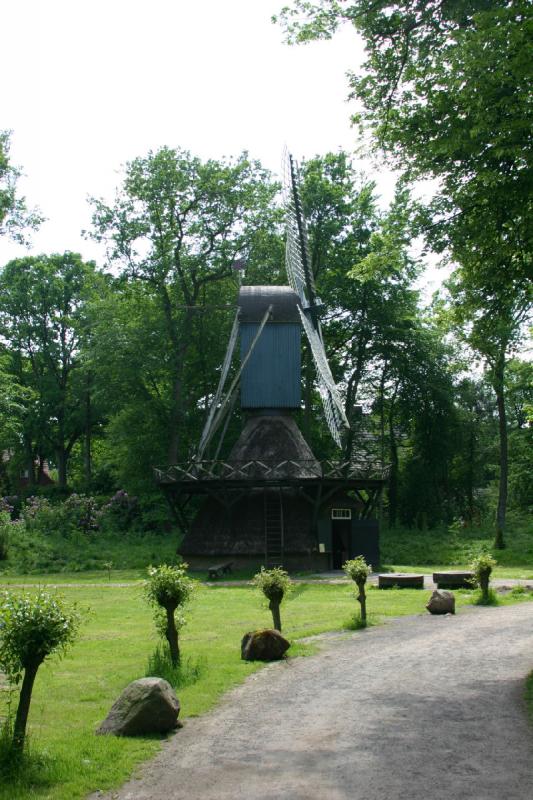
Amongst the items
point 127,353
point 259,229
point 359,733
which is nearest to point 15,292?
point 127,353

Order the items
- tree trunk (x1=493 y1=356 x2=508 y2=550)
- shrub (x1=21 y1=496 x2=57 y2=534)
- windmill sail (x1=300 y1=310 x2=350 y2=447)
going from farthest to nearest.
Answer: shrub (x1=21 y1=496 x2=57 y2=534) < tree trunk (x1=493 y1=356 x2=508 y2=550) < windmill sail (x1=300 y1=310 x2=350 y2=447)

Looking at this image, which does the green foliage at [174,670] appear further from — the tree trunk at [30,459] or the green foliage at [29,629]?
the tree trunk at [30,459]

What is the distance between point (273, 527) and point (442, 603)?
520 inches

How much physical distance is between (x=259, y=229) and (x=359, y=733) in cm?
3743

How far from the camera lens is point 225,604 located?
20516mm

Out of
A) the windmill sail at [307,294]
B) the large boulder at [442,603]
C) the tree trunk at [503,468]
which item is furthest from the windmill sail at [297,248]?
the large boulder at [442,603]

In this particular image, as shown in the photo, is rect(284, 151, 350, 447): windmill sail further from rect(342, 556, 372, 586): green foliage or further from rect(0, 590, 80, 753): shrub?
rect(0, 590, 80, 753): shrub

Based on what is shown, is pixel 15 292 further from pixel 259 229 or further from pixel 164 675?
pixel 164 675

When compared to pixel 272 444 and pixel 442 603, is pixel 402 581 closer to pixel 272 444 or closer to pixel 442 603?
pixel 442 603

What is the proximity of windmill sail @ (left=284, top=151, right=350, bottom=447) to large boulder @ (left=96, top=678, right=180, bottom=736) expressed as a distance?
23.5 metres

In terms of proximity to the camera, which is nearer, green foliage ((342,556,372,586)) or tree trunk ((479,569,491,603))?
green foliage ((342,556,372,586))

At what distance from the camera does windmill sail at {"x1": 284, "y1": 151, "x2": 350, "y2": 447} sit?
3334 cm

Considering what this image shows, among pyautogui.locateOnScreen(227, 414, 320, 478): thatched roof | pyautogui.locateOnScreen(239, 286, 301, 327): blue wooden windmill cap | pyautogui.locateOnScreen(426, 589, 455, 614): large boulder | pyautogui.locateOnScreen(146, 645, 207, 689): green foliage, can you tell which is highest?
pyautogui.locateOnScreen(239, 286, 301, 327): blue wooden windmill cap

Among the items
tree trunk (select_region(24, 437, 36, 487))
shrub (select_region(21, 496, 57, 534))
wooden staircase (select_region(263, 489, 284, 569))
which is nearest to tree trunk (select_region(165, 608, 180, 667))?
wooden staircase (select_region(263, 489, 284, 569))
